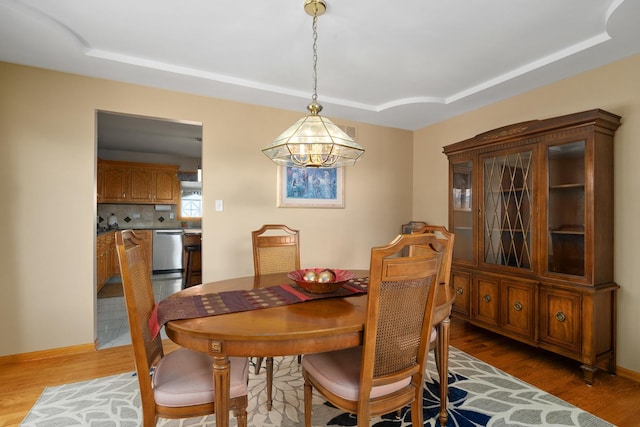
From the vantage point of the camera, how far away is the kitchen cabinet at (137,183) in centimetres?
616

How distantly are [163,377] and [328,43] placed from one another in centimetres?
232

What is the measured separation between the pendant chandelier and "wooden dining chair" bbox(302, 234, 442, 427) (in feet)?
2.47

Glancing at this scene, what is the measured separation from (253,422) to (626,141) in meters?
3.30

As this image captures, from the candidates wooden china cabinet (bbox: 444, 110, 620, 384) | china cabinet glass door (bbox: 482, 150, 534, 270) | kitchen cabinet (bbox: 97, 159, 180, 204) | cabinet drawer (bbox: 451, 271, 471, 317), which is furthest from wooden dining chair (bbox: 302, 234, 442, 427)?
kitchen cabinet (bbox: 97, 159, 180, 204)

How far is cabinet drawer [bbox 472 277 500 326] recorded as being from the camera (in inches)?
113

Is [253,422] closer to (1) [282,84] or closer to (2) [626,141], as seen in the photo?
(1) [282,84]

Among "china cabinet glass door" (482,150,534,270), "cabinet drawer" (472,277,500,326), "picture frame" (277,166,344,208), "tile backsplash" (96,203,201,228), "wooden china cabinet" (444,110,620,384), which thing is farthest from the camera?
"tile backsplash" (96,203,201,228)

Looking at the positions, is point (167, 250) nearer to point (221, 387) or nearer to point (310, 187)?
point (310, 187)

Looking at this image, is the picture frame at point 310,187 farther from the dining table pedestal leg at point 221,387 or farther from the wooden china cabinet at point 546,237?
Answer: the dining table pedestal leg at point 221,387

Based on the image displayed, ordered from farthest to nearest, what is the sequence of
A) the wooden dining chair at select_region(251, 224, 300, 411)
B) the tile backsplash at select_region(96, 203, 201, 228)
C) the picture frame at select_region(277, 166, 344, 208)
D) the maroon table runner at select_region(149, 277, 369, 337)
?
the tile backsplash at select_region(96, 203, 201, 228) → the picture frame at select_region(277, 166, 344, 208) → the wooden dining chair at select_region(251, 224, 300, 411) → the maroon table runner at select_region(149, 277, 369, 337)

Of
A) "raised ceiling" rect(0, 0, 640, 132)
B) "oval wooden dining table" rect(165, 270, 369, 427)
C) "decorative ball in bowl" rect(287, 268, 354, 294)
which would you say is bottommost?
"oval wooden dining table" rect(165, 270, 369, 427)

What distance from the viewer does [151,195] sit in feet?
21.5

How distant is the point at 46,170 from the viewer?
266cm

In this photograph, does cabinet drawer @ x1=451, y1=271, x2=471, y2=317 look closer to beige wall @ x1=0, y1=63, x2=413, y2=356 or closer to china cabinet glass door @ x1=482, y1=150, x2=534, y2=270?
china cabinet glass door @ x1=482, y1=150, x2=534, y2=270
